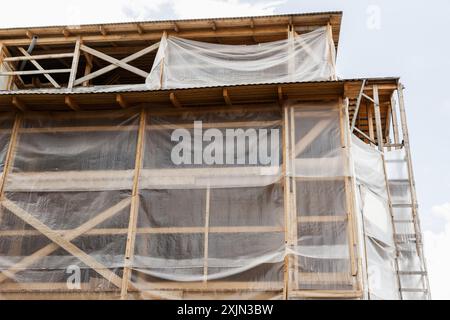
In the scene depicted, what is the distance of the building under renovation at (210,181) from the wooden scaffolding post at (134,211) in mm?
29

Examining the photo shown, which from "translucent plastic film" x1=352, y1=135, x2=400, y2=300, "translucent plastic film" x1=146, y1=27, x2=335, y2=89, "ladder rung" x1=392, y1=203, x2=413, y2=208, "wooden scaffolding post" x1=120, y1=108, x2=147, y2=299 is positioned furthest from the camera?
"translucent plastic film" x1=146, y1=27, x2=335, y2=89

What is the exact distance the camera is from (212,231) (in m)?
12.2

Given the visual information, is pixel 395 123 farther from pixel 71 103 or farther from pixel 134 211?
pixel 71 103

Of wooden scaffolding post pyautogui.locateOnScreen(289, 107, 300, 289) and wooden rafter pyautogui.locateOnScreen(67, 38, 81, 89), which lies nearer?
wooden scaffolding post pyautogui.locateOnScreen(289, 107, 300, 289)

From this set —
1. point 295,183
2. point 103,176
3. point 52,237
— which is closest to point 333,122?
point 295,183

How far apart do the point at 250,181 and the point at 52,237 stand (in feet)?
15.4

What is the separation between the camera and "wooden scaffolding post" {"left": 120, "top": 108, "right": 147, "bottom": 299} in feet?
38.8

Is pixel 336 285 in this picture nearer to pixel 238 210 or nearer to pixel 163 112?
pixel 238 210

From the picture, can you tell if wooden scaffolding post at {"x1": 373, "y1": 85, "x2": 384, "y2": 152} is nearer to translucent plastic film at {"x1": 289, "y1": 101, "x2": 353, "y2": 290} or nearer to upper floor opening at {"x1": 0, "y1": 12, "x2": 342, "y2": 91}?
upper floor opening at {"x1": 0, "y1": 12, "x2": 342, "y2": 91}

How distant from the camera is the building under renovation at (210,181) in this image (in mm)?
11805

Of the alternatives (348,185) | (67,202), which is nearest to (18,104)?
(67,202)

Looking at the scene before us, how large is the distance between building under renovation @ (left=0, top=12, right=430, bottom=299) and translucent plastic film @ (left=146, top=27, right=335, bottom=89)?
0.03 m

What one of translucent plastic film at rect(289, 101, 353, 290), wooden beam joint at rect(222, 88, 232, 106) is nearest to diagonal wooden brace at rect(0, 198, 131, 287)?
wooden beam joint at rect(222, 88, 232, 106)

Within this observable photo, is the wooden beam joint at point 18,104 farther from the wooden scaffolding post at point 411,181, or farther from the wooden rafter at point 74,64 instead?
the wooden scaffolding post at point 411,181
